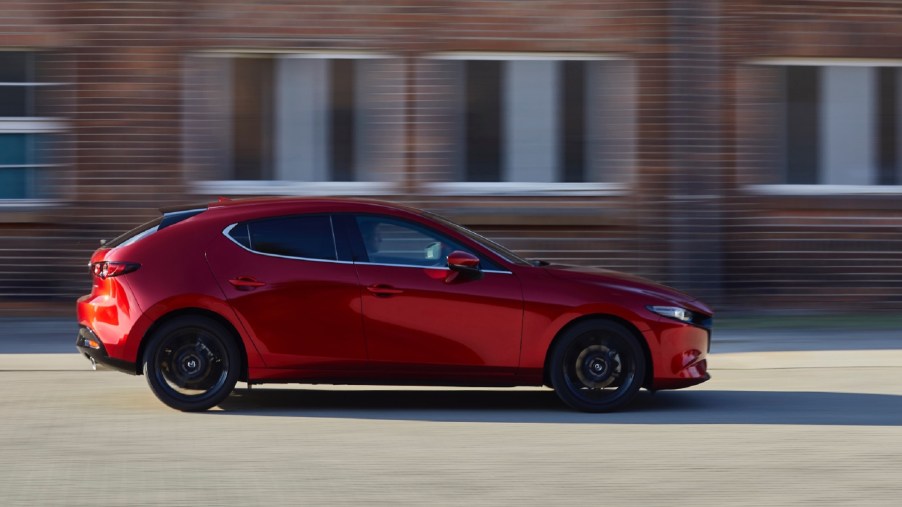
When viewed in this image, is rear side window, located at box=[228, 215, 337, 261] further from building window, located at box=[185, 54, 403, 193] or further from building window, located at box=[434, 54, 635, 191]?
building window, located at box=[434, 54, 635, 191]

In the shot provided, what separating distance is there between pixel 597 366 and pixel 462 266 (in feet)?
3.55

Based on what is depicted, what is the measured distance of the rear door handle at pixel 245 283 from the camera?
27.6 ft

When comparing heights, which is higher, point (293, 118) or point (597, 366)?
point (293, 118)

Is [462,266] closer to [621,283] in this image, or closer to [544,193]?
[621,283]

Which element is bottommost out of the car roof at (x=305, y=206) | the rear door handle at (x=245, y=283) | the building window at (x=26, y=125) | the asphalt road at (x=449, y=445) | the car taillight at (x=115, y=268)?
the asphalt road at (x=449, y=445)

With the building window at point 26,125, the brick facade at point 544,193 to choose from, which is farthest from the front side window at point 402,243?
the building window at point 26,125

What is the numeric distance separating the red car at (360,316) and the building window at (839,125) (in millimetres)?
7183

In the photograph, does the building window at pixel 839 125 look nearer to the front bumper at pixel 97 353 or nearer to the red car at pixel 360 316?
the red car at pixel 360 316

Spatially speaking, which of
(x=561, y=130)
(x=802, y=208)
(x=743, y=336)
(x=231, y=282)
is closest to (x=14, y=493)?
(x=231, y=282)

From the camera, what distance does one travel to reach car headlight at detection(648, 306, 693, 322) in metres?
8.51

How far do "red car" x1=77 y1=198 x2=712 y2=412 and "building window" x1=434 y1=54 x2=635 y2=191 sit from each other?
6.29 meters

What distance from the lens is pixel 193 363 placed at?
8.46m

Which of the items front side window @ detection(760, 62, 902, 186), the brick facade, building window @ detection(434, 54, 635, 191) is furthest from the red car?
front side window @ detection(760, 62, 902, 186)

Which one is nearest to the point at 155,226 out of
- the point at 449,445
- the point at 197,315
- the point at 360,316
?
the point at 197,315
